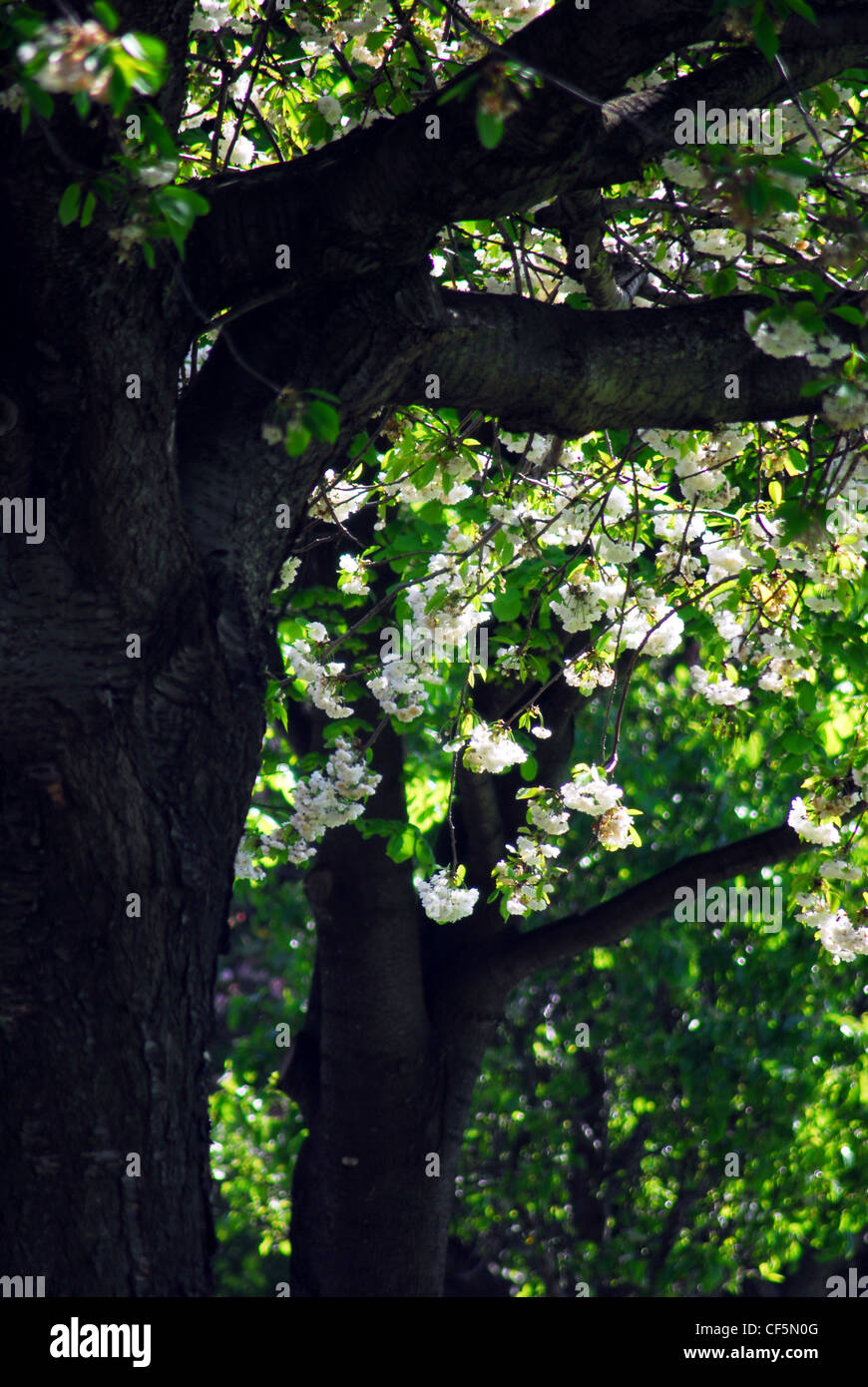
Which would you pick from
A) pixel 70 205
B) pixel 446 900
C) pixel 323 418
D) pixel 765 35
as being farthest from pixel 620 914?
pixel 70 205

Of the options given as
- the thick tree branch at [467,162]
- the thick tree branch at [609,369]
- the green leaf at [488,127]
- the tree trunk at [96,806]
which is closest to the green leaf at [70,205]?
the tree trunk at [96,806]

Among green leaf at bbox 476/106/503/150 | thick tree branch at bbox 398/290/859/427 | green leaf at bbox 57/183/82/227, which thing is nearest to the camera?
green leaf at bbox 476/106/503/150

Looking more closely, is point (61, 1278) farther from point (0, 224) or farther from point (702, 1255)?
point (702, 1255)

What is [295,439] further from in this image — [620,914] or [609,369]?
[620,914]

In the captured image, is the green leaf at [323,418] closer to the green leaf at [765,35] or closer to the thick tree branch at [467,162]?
the thick tree branch at [467,162]

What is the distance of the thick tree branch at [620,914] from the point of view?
5.58 m

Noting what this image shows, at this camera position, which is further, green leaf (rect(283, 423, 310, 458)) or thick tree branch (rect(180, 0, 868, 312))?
thick tree branch (rect(180, 0, 868, 312))

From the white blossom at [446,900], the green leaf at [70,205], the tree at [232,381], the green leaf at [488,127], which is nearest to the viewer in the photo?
the green leaf at [488,127]

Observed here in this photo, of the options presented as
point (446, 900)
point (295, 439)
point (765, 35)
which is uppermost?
point (765, 35)

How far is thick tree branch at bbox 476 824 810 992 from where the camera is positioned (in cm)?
558

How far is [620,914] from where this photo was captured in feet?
19.0

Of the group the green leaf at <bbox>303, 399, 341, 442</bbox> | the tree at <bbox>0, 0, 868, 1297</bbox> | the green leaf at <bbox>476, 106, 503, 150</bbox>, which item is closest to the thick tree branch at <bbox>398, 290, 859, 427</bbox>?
the tree at <bbox>0, 0, 868, 1297</bbox>

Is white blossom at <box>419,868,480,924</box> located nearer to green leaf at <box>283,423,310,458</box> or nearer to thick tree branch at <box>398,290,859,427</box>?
thick tree branch at <box>398,290,859,427</box>
